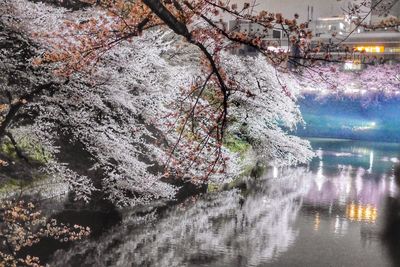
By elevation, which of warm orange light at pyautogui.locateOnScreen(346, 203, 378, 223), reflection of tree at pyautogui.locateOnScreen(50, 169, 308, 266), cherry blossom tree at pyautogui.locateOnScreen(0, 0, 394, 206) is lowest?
reflection of tree at pyautogui.locateOnScreen(50, 169, 308, 266)

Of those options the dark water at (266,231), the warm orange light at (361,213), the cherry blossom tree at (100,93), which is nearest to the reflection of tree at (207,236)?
the dark water at (266,231)

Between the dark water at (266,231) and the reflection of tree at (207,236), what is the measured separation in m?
0.03

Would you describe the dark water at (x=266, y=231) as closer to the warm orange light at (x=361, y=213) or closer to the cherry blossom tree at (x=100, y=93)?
Answer: the warm orange light at (x=361, y=213)

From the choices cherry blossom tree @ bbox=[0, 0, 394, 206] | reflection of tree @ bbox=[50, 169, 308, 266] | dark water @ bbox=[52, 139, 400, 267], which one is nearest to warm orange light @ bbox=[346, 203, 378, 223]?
dark water @ bbox=[52, 139, 400, 267]

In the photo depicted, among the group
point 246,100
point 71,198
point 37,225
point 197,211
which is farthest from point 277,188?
point 37,225

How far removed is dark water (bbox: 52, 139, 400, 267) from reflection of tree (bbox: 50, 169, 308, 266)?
0.09 feet

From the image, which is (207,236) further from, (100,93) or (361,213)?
(361,213)

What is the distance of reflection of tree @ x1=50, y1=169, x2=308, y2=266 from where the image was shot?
551 inches

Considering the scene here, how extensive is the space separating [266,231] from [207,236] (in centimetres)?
249

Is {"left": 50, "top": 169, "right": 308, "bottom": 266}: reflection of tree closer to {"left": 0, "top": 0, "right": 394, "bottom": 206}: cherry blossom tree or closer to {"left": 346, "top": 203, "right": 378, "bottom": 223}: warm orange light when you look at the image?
{"left": 0, "top": 0, "right": 394, "bottom": 206}: cherry blossom tree

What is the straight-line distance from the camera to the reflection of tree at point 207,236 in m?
14.0

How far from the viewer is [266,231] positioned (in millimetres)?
17531

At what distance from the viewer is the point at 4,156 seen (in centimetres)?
1864

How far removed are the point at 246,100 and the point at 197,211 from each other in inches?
281
